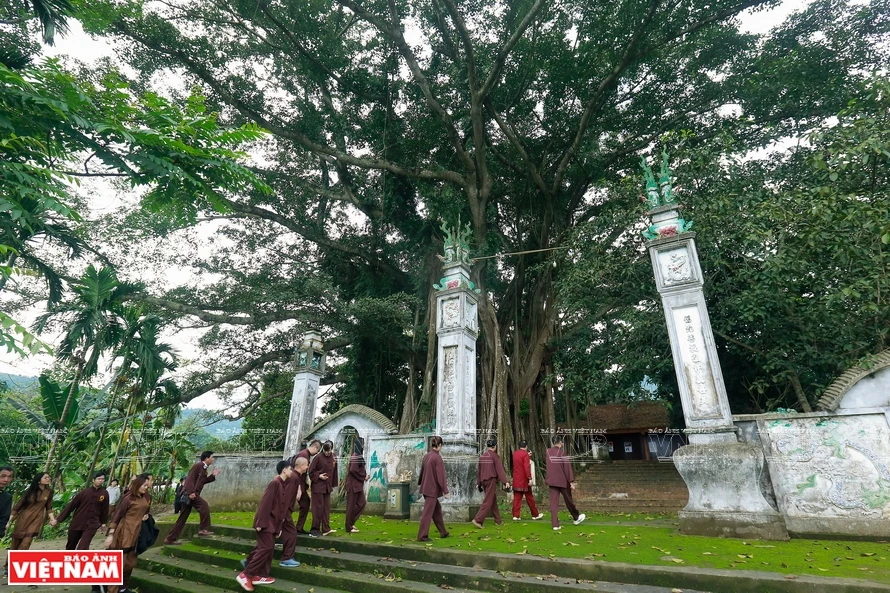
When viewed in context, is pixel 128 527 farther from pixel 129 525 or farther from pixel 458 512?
pixel 458 512

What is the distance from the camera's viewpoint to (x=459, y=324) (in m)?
7.17

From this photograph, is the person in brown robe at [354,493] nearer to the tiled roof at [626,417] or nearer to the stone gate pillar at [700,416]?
the stone gate pillar at [700,416]

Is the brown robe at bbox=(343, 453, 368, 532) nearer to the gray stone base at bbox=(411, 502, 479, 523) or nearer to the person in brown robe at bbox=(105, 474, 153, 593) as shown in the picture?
the gray stone base at bbox=(411, 502, 479, 523)

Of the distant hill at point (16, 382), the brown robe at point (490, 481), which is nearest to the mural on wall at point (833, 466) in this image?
the brown robe at point (490, 481)

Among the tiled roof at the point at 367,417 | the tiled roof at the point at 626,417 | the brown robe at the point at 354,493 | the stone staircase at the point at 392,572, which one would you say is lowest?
the stone staircase at the point at 392,572

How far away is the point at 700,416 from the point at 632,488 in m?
6.95

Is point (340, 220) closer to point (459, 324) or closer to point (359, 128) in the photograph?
point (359, 128)

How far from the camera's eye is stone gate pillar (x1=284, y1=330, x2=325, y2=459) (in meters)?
8.77

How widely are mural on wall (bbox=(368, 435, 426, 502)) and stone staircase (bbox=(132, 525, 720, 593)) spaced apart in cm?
235

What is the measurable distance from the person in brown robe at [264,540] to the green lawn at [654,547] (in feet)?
3.66

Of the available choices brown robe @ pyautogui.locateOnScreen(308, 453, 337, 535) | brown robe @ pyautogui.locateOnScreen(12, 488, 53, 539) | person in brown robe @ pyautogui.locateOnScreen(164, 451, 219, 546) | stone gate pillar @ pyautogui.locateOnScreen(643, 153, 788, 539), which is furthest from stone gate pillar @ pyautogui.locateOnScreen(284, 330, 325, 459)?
stone gate pillar @ pyautogui.locateOnScreen(643, 153, 788, 539)

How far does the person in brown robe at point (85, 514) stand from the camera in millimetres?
5129

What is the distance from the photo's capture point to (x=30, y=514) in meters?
5.08

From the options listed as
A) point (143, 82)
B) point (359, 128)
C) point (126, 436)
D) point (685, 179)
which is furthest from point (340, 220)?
point (685, 179)
